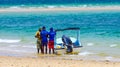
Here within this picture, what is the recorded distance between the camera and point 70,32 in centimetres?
3594

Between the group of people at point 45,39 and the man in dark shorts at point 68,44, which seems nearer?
the group of people at point 45,39

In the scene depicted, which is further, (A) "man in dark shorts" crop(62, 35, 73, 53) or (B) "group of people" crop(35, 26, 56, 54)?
(A) "man in dark shorts" crop(62, 35, 73, 53)

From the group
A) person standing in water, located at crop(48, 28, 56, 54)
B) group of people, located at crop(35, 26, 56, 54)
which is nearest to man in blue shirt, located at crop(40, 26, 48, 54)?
group of people, located at crop(35, 26, 56, 54)

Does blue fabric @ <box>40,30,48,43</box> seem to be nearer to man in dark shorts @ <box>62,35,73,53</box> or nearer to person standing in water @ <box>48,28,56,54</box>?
person standing in water @ <box>48,28,56,54</box>

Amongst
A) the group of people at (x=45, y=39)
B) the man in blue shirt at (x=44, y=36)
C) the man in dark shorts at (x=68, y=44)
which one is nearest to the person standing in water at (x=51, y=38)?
the group of people at (x=45, y=39)

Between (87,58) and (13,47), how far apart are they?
6.18 m

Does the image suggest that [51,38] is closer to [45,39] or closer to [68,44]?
[45,39]

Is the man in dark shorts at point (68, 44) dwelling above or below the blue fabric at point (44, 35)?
below

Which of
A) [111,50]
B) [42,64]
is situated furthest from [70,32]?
[42,64]

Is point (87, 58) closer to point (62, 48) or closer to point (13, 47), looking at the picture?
point (62, 48)

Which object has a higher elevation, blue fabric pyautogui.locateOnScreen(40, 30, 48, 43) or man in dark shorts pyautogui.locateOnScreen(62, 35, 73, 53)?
blue fabric pyautogui.locateOnScreen(40, 30, 48, 43)

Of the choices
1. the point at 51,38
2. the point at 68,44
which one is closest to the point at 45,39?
the point at 51,38

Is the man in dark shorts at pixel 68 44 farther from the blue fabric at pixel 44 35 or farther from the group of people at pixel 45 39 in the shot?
the blue fabric at pixel 44 35

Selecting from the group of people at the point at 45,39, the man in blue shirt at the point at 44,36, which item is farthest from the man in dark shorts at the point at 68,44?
Answer: the man in blue shirt at the point at 44,36
